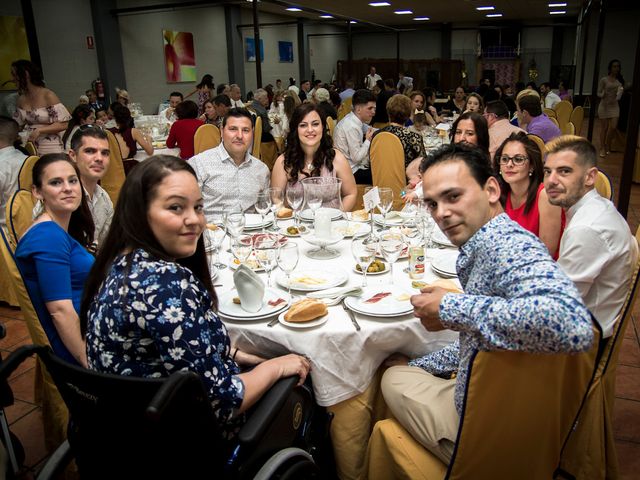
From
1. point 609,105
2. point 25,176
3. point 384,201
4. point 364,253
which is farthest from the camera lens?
point 609,105

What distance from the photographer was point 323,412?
2.00 m

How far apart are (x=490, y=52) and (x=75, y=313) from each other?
72.0 ft

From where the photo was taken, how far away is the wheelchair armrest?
4.07 feet

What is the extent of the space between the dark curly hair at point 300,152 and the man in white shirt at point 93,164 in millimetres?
1170

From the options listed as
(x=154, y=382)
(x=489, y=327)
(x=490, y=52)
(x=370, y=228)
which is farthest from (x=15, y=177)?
(x=490, y=52)

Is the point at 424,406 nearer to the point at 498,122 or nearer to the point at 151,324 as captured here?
the point at 151,324

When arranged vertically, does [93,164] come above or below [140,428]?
above

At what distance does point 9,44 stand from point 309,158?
6.90 meters

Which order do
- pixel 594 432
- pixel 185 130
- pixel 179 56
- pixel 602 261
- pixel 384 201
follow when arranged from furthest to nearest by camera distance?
1. pixel 179 56
2. pixel 185 130
3. pixel 384 201
4. pixel 602 261
5. pixel 594 432

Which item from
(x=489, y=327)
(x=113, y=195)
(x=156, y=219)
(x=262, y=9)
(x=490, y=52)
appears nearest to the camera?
(x=489, y=327)

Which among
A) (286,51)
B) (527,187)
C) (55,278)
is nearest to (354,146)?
(527,187)

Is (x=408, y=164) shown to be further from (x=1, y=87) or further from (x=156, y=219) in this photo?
(x=1, y=87)

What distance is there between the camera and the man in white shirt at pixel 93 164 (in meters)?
2.82

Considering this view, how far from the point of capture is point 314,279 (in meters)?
1.96
